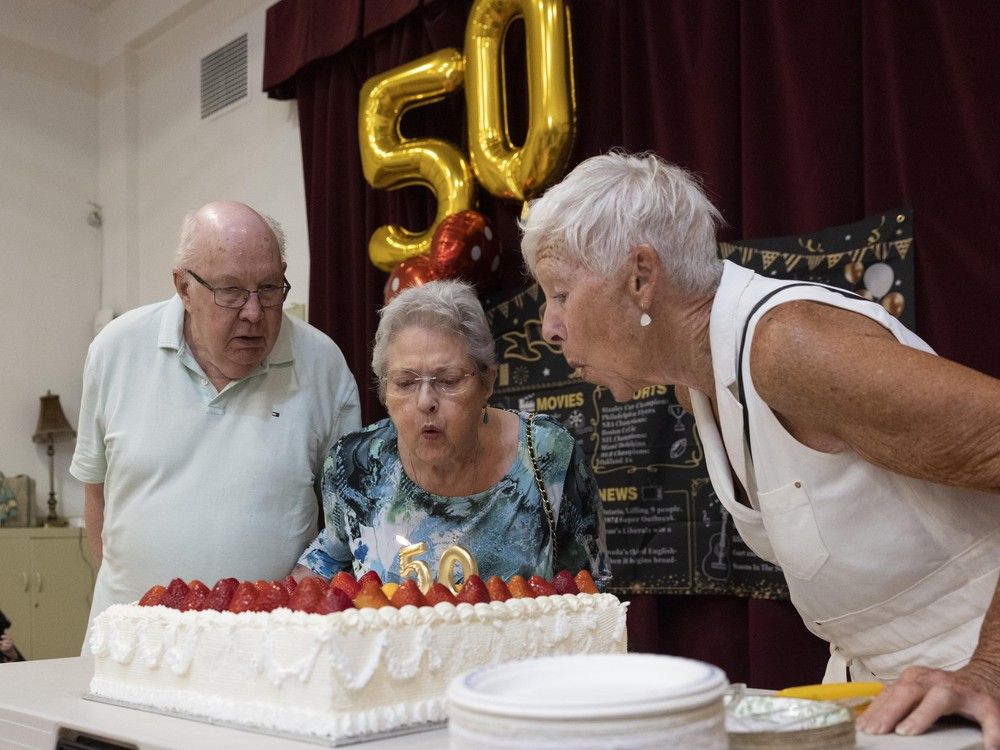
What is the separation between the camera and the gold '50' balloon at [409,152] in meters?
4.05

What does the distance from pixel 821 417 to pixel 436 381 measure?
979 millimetres

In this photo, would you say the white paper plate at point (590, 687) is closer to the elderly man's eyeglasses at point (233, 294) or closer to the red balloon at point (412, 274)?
the elderly man's eyeglasses at point (233, 294)

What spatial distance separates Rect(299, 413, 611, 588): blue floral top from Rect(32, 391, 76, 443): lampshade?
4.59 m

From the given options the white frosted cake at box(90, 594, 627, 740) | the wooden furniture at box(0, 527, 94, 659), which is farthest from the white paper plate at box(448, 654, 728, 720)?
the wooden furniture at box(0, 527, 94, 659)

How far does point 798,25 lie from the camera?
3217 mm

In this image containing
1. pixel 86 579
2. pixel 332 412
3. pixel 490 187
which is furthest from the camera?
pixel 86 579

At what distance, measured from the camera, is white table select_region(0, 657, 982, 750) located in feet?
3.80

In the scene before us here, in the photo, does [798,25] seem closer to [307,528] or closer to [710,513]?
[710,513]

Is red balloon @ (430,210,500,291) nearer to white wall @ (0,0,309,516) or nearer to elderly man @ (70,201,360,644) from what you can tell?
elderly man @ (70,201,360,644)

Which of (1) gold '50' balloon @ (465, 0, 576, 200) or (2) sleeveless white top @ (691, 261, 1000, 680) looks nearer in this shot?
(2) sleeveless white top @ (691, 261, 1000, 680)

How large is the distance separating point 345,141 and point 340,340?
94 cm

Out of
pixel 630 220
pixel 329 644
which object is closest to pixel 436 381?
pixel 630 220

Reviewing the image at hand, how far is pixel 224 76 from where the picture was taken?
19.6 ft

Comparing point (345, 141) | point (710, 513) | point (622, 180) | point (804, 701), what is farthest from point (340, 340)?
point (804, 701)
